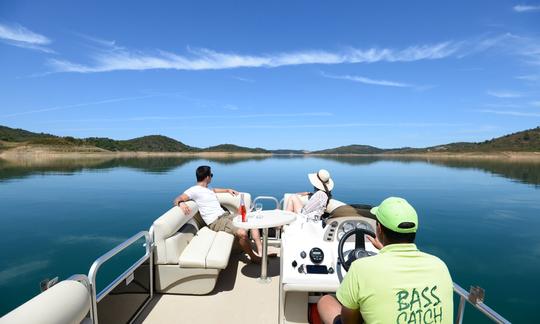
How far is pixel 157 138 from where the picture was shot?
127875mm

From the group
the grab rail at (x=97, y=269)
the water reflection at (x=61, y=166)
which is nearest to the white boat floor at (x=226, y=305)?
the grab rail at (x=97, y=269)

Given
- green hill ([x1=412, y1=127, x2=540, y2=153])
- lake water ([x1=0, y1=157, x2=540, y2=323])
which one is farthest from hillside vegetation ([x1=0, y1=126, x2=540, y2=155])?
lake water ([x1=0, y1=157, x2=540, y2=323])

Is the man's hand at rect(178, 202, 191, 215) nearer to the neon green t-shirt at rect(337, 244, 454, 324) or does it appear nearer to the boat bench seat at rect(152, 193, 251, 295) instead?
the boat bench seat at rect(152, 193, 251, 295)

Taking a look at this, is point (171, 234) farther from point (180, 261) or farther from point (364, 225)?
point (364, 225)

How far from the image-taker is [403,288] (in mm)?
1454

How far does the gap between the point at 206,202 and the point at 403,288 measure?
3.94 metres

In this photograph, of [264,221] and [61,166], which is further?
[61,166]

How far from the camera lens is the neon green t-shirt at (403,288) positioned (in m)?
1.45

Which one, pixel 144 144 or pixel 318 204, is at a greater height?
pixel 144 144

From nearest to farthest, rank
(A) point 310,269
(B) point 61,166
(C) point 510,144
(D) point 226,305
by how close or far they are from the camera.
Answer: (A) point 310,269 → (D) point 226,305 → (B) point 61,166 → (C) point 510,144

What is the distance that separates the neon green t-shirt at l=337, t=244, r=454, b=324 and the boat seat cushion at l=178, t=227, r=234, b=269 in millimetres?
2605

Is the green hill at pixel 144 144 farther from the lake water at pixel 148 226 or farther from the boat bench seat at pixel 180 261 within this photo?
the boat bench seat at pixel 180 261

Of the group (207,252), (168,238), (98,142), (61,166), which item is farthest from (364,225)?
(98,142)

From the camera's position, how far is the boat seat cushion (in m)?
3.80
